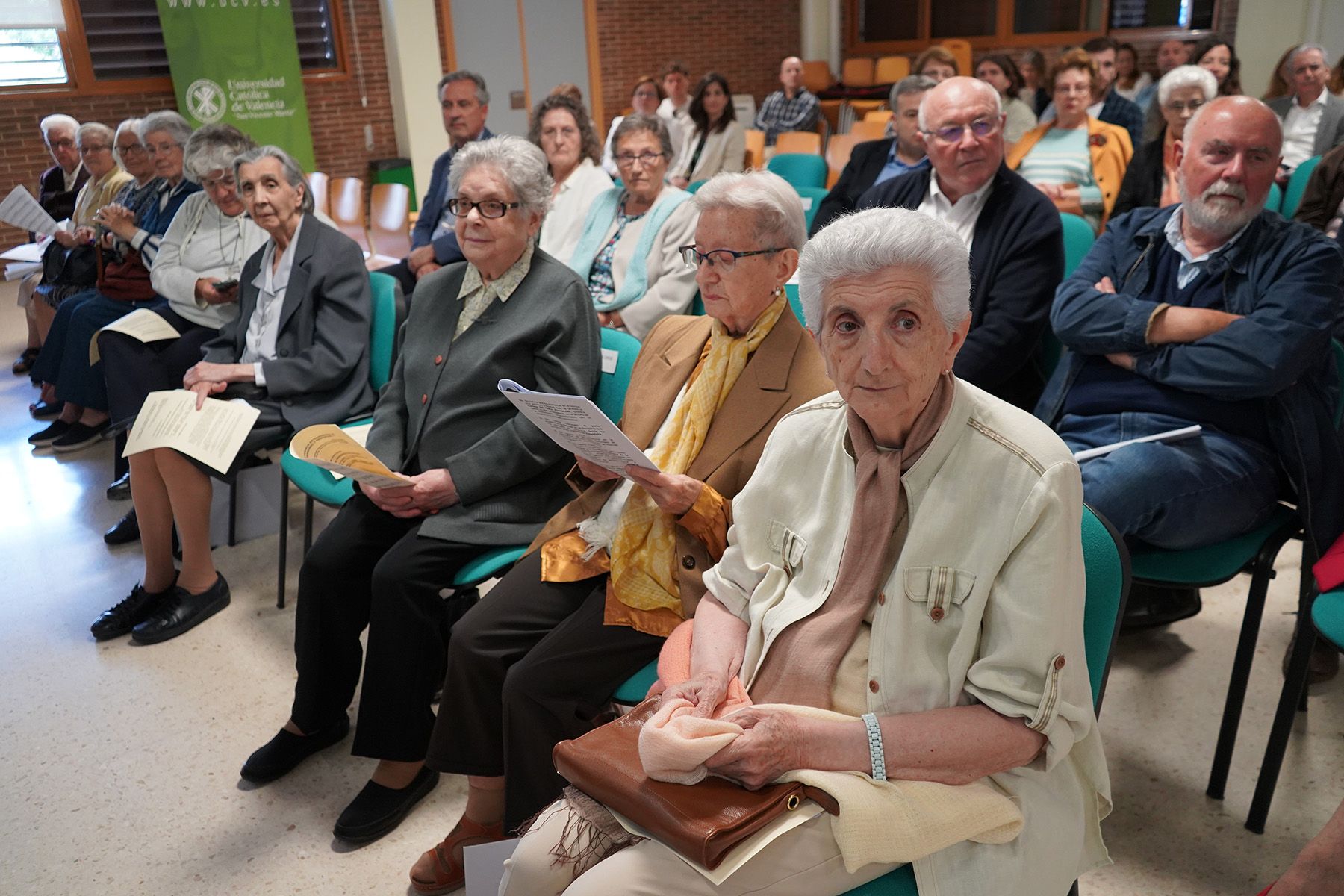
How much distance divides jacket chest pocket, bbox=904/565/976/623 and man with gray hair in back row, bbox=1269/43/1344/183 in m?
5.10

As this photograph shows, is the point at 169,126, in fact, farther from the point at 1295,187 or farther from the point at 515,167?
the point at 1295,187

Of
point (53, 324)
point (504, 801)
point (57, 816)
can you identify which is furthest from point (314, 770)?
point (53, 324)

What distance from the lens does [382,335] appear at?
10.6 feet

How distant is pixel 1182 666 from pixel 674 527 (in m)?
1.62

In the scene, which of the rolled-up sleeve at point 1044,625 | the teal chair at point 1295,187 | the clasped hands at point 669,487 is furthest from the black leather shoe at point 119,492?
the teal chair at point 1295,187

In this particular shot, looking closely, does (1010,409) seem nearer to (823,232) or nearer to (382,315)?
(823,232)

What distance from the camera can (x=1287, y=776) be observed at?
2.23m

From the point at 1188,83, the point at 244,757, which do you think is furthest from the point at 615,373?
the point at 1188,83

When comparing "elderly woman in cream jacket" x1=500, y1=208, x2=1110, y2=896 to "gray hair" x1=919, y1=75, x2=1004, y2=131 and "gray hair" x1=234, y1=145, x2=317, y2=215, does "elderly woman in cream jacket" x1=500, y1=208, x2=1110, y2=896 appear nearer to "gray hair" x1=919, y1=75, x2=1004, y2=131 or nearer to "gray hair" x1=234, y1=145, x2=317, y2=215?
"gray hair" x1=919, y1=75, x2=1004, y2=131

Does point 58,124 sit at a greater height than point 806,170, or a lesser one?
greater

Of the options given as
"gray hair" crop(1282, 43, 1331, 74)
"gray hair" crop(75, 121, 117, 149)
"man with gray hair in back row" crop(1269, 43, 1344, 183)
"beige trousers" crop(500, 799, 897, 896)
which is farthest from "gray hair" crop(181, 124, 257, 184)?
"gray hair" crop(1282, 43, 1331, 74)

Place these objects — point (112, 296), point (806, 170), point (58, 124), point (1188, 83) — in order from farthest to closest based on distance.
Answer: point (58, 124) < point (806, 170) < point (112, 296) < point (1188, 83)

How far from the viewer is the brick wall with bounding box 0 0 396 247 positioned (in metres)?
9.03

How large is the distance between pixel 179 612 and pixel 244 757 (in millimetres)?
→ 820
